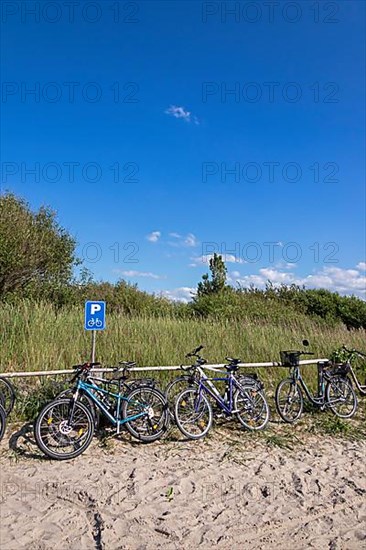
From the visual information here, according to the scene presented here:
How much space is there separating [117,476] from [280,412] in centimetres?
255

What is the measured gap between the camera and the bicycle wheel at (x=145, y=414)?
15.2 feet

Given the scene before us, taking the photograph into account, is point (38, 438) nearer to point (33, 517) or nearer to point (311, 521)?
point (33, 517)

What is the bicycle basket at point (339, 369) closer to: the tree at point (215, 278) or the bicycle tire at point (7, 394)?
the bicycle tire at point (7, 394)

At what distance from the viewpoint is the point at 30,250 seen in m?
14.2

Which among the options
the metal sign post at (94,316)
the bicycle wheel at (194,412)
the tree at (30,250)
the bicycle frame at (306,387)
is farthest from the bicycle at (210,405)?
the tree at (30,250)

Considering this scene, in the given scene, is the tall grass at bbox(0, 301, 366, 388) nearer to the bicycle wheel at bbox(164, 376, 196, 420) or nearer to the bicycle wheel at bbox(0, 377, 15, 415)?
the bicycle wheel at bbox(0, 377, 15, 415)

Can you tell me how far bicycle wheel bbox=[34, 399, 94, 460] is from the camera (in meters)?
4.14

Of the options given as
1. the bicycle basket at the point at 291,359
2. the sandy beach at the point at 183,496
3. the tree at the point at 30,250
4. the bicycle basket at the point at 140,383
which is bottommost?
the sandy beach at the point at 183,496

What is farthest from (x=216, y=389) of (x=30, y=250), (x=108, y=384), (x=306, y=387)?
(x=30, y=250)

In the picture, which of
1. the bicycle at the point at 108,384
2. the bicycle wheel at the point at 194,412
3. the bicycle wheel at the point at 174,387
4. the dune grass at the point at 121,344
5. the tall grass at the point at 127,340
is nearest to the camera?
the bicycle at the point at 108,384

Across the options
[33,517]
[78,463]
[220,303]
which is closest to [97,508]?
[33,517]

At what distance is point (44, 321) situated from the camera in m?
7.46

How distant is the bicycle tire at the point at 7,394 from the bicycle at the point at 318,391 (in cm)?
335

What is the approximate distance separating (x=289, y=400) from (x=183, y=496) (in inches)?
103
